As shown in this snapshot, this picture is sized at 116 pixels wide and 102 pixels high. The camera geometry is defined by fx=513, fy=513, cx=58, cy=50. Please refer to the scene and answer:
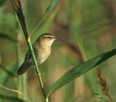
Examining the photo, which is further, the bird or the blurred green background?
the bird

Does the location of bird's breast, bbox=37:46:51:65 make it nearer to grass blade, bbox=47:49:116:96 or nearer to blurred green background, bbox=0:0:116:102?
blurred green background, bbox=0:0:116:102

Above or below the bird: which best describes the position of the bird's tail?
above

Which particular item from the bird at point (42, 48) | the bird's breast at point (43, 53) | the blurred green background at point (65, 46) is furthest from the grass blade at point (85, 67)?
the bird's breast at point (43, 53)

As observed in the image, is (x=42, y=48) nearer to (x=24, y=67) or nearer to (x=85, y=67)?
(x=24, y=67)

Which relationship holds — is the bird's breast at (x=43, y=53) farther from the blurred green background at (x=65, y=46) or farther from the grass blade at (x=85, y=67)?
the grass blade at (x=85, y=67)

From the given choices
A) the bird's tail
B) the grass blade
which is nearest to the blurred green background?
the bird's tail

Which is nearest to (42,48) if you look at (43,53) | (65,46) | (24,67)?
(43,53)

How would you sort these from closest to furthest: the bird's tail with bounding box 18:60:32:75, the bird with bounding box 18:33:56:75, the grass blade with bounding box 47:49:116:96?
the grass blade with bounding box 47:49:116:96 → the bird's tail with bounding box 18:60:32:75 → the bird with bounding box 18:33:56:75

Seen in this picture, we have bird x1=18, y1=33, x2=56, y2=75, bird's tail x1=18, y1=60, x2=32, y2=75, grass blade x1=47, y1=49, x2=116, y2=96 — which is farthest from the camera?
bird x1=18, y1=33, x2=56, y2=75
